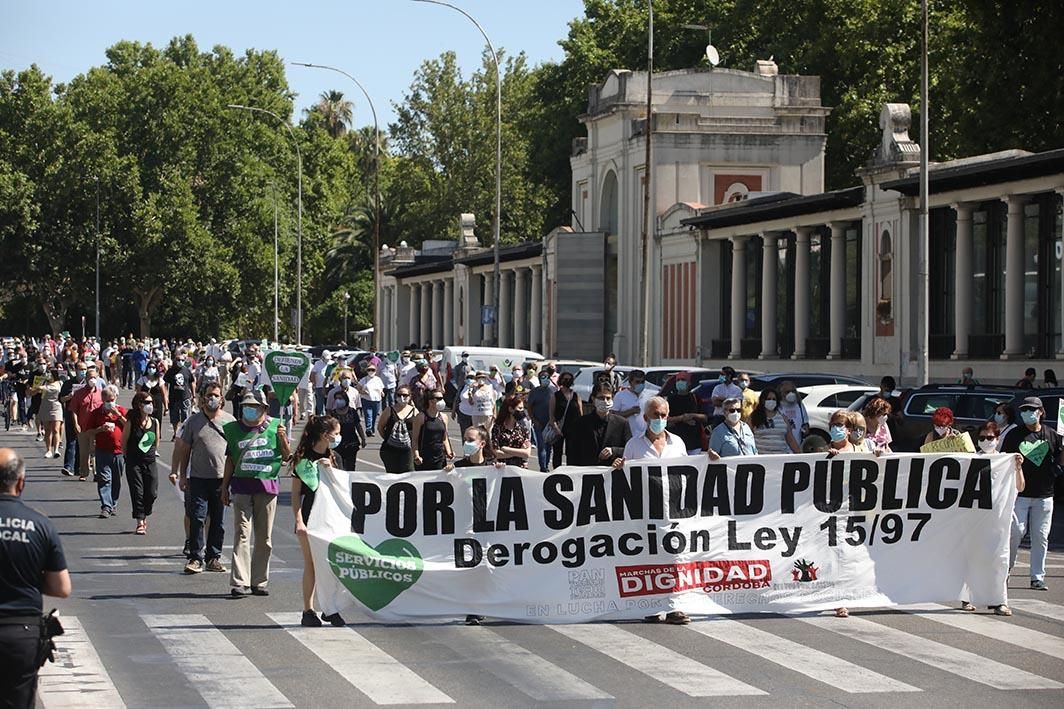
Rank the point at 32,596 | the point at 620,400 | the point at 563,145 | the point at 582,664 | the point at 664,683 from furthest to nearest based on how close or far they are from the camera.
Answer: the point at 563,145 < the point at 620,400 < the point at 582,664 < the point at 664,683 < the point at 32,596

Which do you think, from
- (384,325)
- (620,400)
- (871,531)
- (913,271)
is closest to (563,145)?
(384,325)

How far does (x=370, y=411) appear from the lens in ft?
126

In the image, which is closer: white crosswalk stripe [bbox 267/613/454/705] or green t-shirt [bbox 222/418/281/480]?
white crosswalk stripe [bbox 267/613/454/705]

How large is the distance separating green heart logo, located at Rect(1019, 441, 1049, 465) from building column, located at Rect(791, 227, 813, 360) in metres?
34.9

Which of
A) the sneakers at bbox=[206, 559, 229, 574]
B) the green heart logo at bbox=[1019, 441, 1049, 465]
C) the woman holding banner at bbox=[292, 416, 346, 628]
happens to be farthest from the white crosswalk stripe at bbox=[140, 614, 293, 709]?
the green heart logo at bbox=[1019, 441, 1049, 465]

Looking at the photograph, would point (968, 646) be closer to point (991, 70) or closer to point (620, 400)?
point (620, 400)

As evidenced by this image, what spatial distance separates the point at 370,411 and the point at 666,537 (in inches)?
938

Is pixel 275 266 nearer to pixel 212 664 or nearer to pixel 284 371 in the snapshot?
pixel 284 371

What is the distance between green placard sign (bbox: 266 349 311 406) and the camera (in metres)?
30.0

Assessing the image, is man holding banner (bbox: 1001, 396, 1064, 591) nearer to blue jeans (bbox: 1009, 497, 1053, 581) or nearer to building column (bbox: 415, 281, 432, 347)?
blue jeans (bbox: 1009, 497, 1053, 581)

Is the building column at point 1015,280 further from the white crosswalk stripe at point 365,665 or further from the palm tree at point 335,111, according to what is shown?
the palm tree at point 335,111

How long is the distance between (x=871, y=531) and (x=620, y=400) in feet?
32.7

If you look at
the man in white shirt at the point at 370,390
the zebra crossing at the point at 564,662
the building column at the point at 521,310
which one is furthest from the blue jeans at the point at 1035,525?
the building column at the point at 521,310

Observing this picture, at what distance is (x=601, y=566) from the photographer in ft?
48.5
